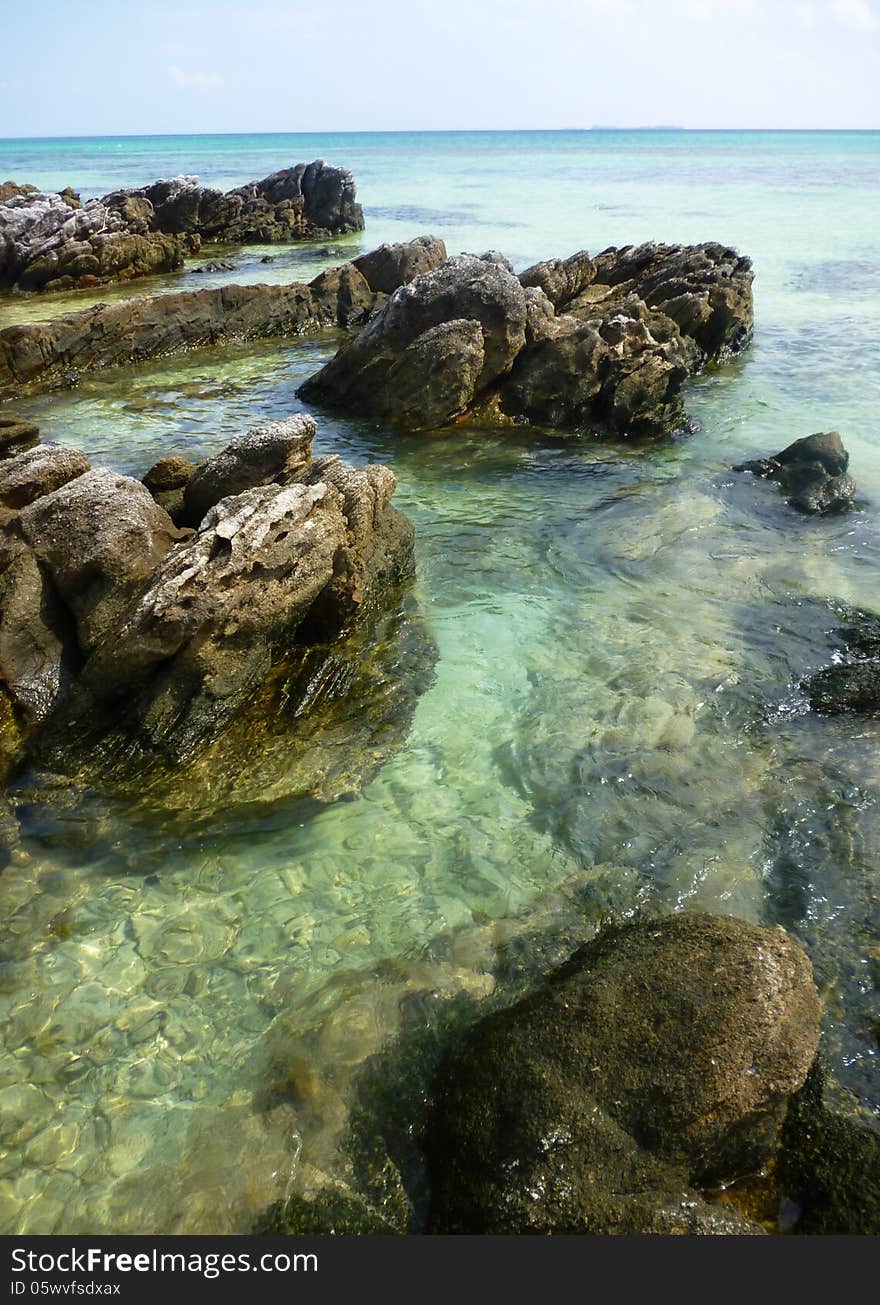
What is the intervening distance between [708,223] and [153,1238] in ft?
156

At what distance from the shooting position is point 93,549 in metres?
7.34

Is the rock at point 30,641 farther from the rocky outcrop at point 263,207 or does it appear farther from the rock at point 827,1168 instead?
the rocky outcrop at point 263,207

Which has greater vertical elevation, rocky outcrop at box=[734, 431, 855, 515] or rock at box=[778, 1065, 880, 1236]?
rocky outcrop at box=[734, 431, 855, 515]

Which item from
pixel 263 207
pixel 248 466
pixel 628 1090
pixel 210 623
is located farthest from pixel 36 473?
pixel 263 207

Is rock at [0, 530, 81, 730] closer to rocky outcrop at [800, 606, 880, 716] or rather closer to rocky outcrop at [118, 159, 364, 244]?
rocky outcrop at [800, 606, 880, 716]

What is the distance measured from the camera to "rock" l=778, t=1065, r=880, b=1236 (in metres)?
3.83

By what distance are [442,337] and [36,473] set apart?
26.6 ft

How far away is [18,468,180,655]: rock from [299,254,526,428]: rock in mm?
8066

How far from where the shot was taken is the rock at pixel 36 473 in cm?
837

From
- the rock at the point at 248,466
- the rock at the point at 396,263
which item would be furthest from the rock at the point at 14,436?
the rock at the point at 396,263

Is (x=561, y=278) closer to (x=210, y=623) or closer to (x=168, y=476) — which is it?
(x=168, y=476)

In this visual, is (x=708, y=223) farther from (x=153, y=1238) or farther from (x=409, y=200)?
(x=153, y=1238)

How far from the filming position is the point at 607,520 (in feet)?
38.2

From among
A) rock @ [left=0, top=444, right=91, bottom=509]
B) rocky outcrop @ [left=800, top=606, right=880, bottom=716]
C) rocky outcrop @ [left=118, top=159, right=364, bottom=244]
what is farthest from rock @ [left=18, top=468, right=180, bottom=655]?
rocky outcrop @ [left=118, top=159, right=364, bottom=244]
